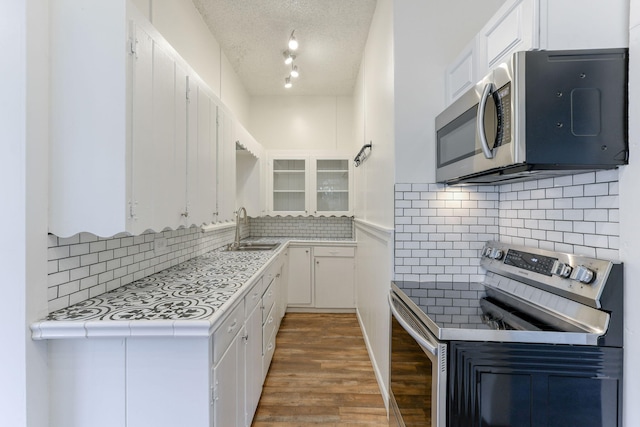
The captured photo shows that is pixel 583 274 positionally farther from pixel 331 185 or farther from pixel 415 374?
pixel 331 185

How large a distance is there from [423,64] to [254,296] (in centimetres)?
183

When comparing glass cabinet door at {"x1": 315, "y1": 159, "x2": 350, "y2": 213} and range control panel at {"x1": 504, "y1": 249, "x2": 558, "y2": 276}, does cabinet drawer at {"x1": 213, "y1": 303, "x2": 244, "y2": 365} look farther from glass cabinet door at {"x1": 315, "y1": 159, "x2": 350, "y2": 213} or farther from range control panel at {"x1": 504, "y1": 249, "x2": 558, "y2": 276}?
glass cabinet door at {"x1": 315, "y1": 159, "x2": 350, "y2": 213}

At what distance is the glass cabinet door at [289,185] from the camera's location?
14.0 ft

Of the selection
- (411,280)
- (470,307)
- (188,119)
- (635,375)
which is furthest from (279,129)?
(635,375)

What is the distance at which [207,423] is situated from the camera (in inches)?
45.4

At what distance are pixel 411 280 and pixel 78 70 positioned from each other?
76.3 inches

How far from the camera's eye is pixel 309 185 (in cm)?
420

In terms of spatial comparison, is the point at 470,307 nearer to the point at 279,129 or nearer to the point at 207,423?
the point at 207,423

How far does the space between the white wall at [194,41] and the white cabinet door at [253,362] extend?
6.37 ft

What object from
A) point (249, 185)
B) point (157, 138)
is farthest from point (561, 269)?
point (249, 185)

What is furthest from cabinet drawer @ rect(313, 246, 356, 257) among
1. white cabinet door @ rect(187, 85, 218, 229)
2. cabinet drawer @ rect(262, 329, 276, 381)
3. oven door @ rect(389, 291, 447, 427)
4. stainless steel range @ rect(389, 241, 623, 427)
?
stainless steel range @ rect(389, 241, 623, 427)

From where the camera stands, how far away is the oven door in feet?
3.52

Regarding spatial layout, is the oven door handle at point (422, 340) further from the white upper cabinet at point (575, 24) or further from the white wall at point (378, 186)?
the white upper cabinet at point (575, 24)

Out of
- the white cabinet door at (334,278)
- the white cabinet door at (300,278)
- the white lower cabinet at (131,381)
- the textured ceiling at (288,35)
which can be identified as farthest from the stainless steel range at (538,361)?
the white cabinet door at (300,278)
